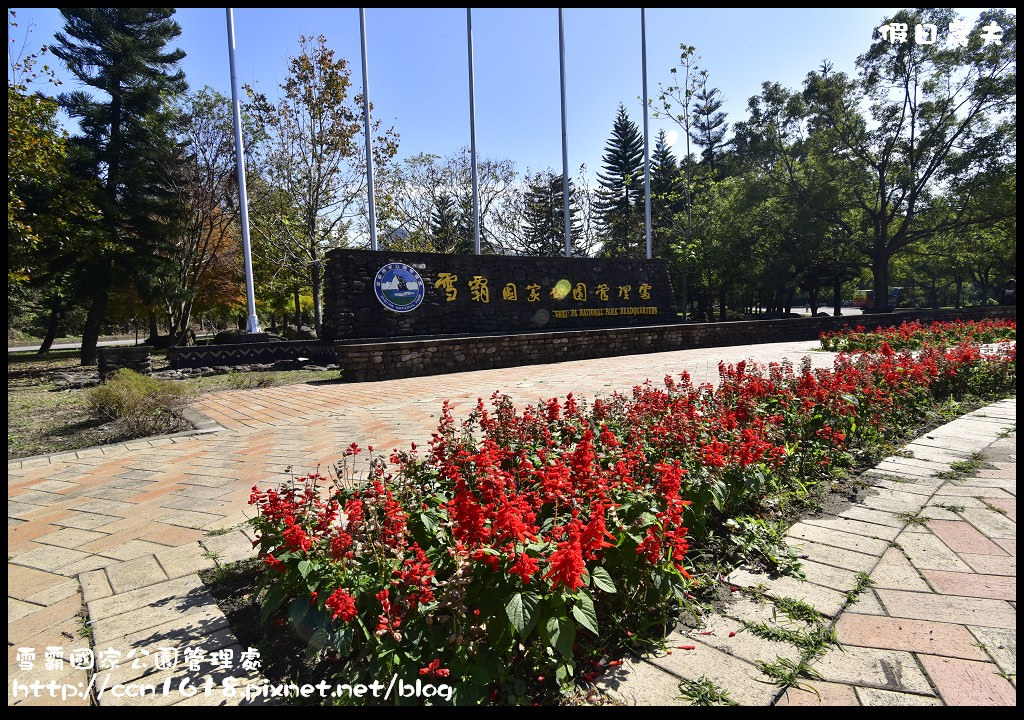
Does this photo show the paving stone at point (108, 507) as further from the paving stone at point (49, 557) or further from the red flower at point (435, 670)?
the red flower at point (435, 670)

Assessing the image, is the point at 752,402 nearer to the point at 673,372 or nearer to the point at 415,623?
the point at 415,623

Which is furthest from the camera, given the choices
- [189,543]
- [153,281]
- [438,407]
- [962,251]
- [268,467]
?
[962,251]

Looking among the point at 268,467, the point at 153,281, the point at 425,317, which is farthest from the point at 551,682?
the point at 153,281

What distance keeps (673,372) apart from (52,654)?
8.32 metres

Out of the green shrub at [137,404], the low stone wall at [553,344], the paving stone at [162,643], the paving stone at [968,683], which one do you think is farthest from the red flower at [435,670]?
the low stone wall at [553,344]

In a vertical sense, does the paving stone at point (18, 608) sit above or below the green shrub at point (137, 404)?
below

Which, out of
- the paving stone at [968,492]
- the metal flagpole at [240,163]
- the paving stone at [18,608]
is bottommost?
the paving stone at [18,608]

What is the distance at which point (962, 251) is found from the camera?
83.4 feet

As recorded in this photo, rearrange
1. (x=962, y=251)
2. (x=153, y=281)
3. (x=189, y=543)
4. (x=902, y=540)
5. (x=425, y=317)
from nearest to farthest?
(x=902, y=540)
(x=189, y=543)
(x=425, y=317)
(x=153, y=281)
(x=962, y=251)

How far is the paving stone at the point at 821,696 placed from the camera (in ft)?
5.03

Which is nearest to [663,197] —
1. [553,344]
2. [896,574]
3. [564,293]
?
[564,293]

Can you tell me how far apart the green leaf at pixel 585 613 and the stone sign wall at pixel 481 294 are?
1141 cm

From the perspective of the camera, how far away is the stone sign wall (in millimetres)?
12258

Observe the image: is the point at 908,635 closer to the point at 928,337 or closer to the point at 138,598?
the point at 138,598
